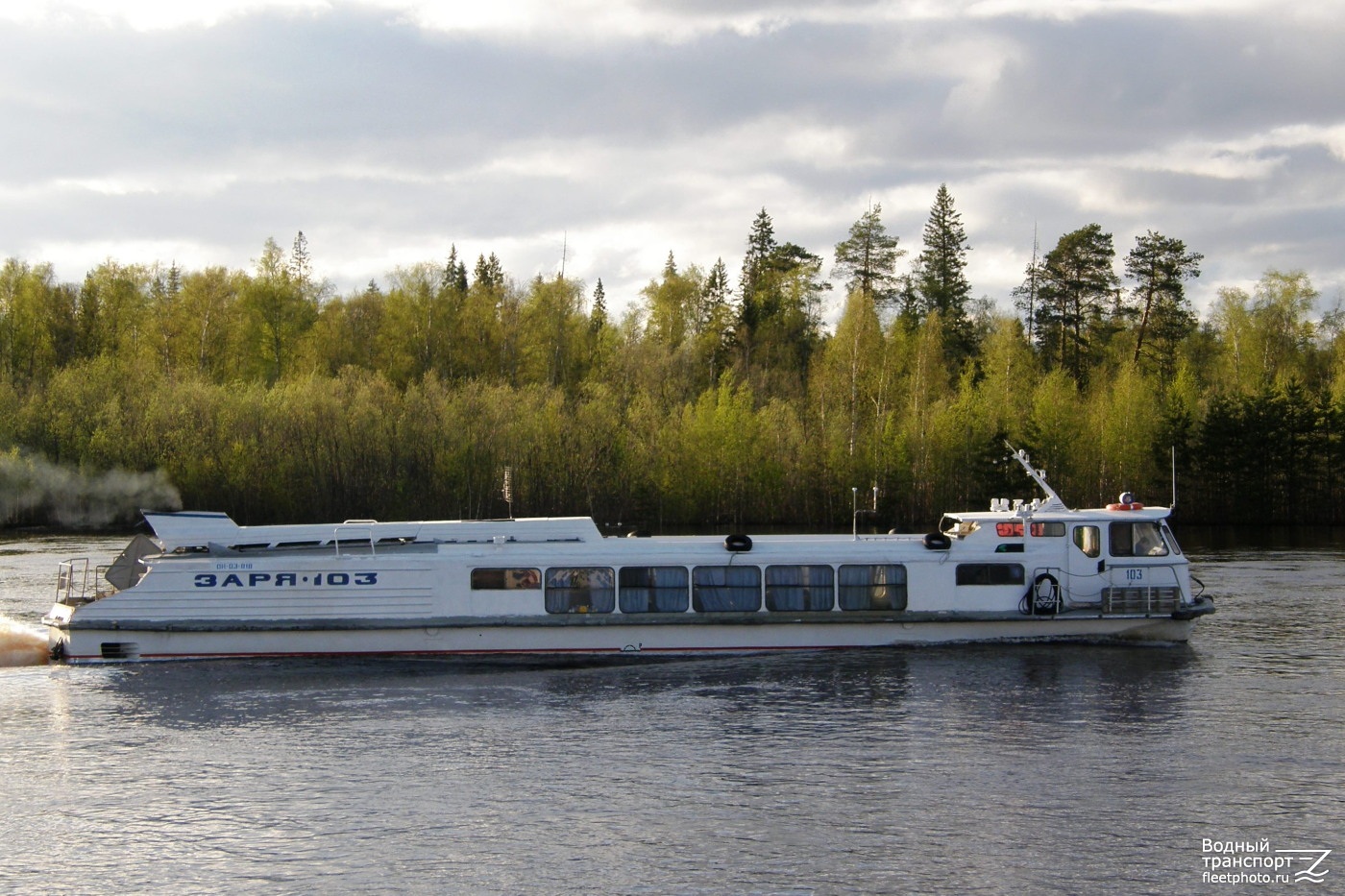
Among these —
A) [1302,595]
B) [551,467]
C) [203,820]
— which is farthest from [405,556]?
[551,467]

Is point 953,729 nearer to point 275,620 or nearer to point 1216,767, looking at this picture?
point 1216,767

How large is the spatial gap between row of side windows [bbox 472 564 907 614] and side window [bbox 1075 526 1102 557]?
6.14m

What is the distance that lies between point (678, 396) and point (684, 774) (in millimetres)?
68826

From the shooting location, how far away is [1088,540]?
1161 inches

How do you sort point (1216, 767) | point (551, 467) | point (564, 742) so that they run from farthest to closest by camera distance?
point (551, 467), point (564, 742), point (1216, 767)

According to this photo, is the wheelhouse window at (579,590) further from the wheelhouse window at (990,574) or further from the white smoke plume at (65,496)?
the white smoke plume at (65,496)

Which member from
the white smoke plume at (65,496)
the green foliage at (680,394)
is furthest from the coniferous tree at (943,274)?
the white smoke plume at (65,496)

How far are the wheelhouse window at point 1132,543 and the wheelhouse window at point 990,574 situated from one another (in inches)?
91.2

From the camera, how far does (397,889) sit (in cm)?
1638

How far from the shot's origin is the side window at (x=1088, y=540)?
96.6 ft

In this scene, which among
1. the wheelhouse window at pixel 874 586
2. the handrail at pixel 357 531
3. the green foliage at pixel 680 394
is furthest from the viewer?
the green foliage at pixel 680 394

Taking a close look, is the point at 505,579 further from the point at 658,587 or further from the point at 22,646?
the point at 22,646

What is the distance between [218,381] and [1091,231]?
65987mm

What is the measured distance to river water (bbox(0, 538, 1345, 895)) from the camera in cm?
1700
